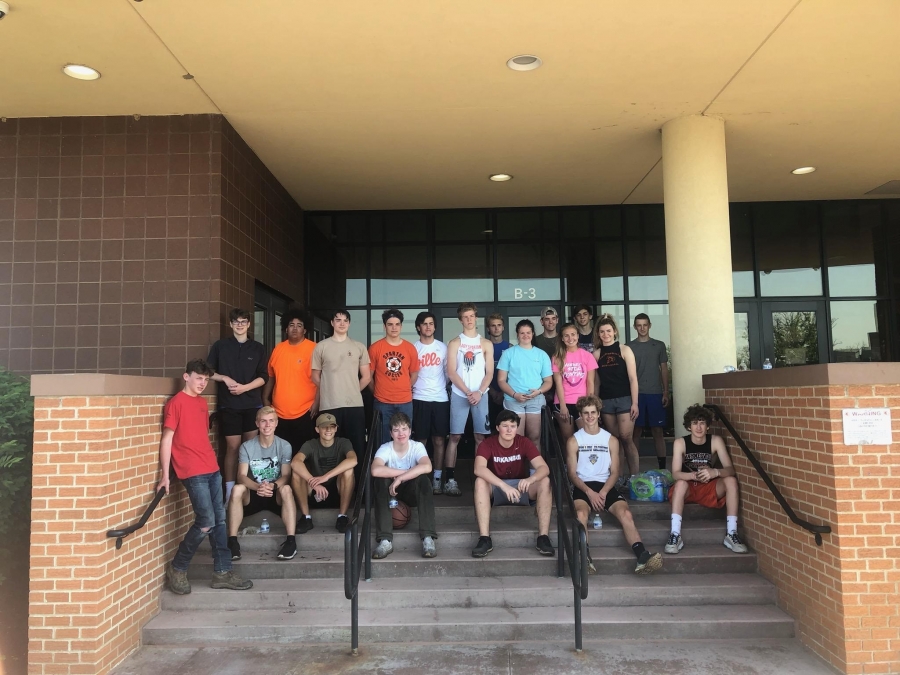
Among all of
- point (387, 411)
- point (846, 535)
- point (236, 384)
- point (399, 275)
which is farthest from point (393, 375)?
point (399, 275)

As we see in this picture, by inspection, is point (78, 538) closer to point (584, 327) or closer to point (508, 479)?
point (508, 479)

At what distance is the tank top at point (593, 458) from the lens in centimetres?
607

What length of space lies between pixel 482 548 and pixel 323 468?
1552 mm

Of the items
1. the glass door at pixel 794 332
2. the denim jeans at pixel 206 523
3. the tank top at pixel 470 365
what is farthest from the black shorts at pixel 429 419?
the glass door at pixel 794 332

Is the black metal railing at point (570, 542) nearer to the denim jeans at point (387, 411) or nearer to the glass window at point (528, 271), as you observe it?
the denim jeans at point (387, 411)

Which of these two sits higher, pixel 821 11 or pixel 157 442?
pixel 821 11

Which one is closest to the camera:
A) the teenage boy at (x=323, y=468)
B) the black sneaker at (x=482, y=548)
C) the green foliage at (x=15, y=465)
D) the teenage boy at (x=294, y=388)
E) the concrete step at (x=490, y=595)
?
the green foliage at (x=15, y=465)

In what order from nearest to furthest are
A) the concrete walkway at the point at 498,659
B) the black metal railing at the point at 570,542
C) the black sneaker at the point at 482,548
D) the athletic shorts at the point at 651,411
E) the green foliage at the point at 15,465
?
the concrete walkway at the point at 498,659
the black metal railing at the point at 570,542
the green foliage at the point at 15,465
the black sneaker at the point at 482,548
the athletic shorts at the point at 651,411

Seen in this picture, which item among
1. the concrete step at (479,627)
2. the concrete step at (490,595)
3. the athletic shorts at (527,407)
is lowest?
the concrete step at (479,627)

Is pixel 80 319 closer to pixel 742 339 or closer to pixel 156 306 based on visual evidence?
pixel 156 306

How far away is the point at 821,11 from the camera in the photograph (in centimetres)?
512

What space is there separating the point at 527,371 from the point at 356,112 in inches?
118

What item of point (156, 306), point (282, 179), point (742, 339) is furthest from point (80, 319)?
point (742, 339)

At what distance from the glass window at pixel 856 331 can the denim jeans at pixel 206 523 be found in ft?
29.0
